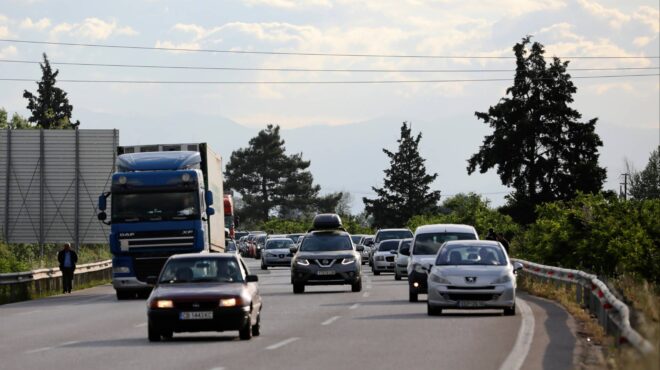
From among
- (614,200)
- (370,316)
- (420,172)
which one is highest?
(420,172)

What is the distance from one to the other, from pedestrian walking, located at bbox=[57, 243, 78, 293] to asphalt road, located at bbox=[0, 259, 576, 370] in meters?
10.0

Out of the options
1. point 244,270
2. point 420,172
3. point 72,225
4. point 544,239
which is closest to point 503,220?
point 72,225

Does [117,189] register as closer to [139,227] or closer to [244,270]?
[139,227]

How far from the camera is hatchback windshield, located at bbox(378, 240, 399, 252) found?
56125 millimetres

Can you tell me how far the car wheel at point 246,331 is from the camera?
71.1ft

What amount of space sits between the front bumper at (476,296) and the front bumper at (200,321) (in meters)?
6.47

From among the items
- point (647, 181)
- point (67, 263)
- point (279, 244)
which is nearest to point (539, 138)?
point (279, 244)

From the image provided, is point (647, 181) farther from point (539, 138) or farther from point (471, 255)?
point (471, 255)

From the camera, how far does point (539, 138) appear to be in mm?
97125

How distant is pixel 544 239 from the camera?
4103 centimetres

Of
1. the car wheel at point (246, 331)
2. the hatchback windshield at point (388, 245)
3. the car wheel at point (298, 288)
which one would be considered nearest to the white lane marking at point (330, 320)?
the car wheel at point (246, 331)

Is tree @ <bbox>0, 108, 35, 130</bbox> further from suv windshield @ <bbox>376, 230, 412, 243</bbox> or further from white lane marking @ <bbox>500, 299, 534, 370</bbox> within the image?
white lane marking @ <bbox>500, 299, 534, 370</bbox>

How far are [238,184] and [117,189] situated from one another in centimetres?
12700

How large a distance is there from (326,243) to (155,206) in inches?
239
